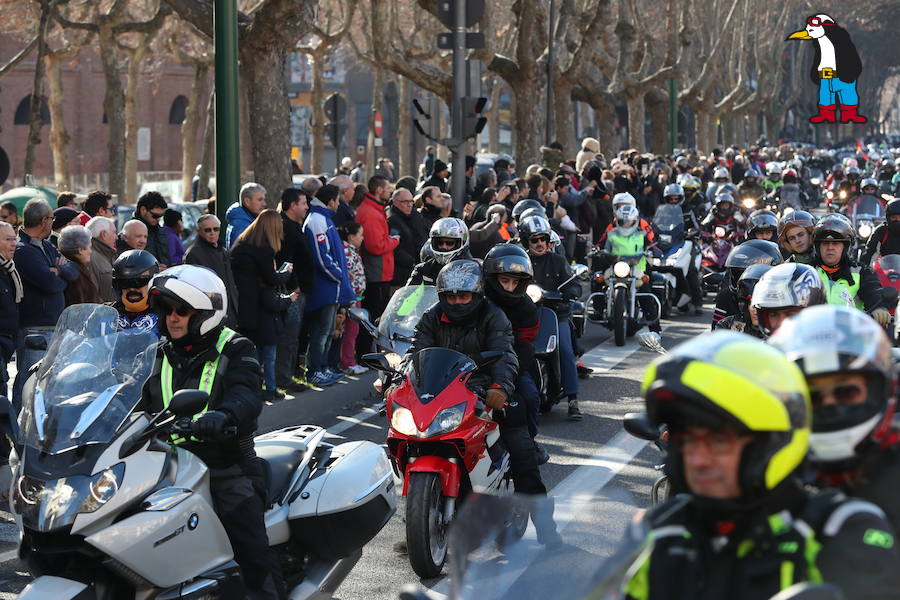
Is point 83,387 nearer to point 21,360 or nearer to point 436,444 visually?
point 436,444

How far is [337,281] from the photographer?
11.8 meters

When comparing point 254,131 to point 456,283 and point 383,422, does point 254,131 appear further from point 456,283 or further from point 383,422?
point 456,283

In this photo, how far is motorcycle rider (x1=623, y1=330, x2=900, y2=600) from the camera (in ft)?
8.76

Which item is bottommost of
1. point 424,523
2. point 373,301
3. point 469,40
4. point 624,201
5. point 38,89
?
point 424,523

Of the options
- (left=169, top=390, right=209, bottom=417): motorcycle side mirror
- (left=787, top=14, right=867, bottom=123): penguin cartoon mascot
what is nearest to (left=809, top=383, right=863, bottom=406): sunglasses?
(left=169, top=390, right=209, bottom=417): motorcycle side mirror

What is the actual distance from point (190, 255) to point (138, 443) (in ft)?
18.8

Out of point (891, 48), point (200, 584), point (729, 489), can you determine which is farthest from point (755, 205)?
point (891, 48)

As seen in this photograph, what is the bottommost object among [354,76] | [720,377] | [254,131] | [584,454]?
[584,454]

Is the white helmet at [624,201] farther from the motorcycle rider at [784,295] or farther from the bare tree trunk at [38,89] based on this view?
the bare tree trunk at [38,89]

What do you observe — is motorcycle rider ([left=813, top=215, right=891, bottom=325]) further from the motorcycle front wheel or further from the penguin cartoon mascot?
the penguin cartoon mascot

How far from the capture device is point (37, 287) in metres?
9.40

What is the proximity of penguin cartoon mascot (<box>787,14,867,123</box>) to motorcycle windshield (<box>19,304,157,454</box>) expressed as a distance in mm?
14603

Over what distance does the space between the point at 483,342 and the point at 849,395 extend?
4.31 metres

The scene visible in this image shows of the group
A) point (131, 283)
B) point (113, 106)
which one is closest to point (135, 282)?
point (131, 283)
